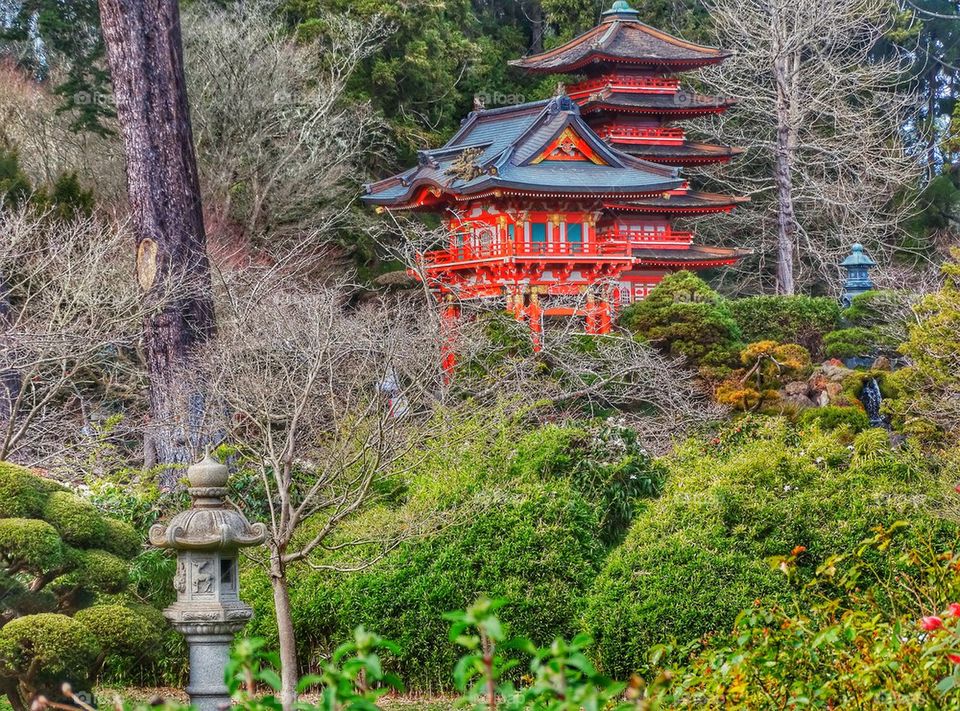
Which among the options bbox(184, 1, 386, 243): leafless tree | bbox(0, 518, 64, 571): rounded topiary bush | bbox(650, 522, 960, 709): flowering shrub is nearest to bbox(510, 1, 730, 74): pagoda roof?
bbox(184, 1, 386, 243): leafless tree

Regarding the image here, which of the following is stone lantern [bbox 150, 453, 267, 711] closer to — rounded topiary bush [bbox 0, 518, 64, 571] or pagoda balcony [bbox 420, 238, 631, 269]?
rounded topiary bush [bbox 0, 518, 64, 571]

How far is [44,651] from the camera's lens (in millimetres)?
6863

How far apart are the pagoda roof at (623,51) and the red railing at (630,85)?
43cm

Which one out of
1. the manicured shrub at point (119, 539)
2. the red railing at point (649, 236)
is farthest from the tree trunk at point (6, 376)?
the red railing at point (649, 236)

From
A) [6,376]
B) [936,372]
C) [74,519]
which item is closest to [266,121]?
[6,376]

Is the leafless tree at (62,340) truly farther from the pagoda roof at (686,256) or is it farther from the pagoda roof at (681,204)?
the pagoda roof at (686,256)

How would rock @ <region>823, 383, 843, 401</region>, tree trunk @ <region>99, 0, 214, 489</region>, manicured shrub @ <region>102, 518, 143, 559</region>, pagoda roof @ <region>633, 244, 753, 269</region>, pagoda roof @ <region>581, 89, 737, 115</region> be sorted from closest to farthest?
manicured shrub @ <region>102, 518, 143, 559</region> < tree trunk @ <region>99, 0, 214, 489</region> < rock @ <region>823, 383, 843, 401</region> < pagoda roof @ <region>633, 244, 753, 269</region> < pagoda roof @ <region>581, 89, 737, 115</region>

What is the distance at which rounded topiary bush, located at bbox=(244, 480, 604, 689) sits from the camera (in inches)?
391

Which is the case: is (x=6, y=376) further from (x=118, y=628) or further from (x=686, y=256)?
(x=686, y=256)

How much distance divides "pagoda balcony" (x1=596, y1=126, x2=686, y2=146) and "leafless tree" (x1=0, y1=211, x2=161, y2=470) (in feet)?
43.5

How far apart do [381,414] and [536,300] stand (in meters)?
14.0

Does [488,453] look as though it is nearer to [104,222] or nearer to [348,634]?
[348,634]

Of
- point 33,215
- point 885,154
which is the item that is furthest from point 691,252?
point 33,215

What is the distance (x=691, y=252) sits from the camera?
2711 centimetres
